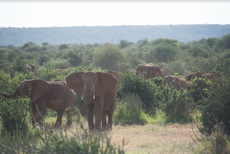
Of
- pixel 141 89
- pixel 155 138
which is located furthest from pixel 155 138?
pixel 141 89

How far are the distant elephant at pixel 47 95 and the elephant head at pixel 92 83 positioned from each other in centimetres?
81

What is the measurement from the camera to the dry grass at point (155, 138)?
6.46 meters

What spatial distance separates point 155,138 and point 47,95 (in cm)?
348

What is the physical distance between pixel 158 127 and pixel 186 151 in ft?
8.35

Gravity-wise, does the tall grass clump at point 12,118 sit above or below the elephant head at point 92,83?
below

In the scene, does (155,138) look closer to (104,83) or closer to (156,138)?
(156,138)

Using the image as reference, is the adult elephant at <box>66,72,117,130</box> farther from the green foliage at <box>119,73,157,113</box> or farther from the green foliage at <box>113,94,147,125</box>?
the green foliage at <box>119,73,157,113</box>

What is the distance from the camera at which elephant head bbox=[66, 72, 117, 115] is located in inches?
293

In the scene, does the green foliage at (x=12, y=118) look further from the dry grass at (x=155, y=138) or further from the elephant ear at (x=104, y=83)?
the elephant ear at (x=104, y=83)

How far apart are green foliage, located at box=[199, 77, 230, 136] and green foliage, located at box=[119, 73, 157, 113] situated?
4.90 meters

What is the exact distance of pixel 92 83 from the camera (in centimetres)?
749

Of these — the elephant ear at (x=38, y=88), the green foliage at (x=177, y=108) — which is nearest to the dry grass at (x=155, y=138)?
the green foliage at (x=177, y=108)

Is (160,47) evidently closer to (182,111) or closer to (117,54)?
(117,54)

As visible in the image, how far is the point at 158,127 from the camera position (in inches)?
353
